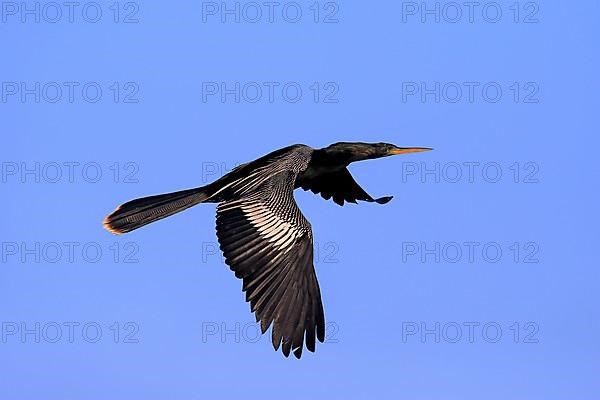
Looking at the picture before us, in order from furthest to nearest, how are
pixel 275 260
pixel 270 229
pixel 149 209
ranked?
pixel 149 209 → pixel 270 229 → pixel 275 260

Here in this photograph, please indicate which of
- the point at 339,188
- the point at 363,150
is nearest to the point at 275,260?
the point at 363,150

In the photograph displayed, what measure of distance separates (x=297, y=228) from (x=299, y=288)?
896 millimetres

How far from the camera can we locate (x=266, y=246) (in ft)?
42.2

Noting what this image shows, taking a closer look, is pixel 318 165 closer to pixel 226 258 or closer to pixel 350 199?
pixel 350 199

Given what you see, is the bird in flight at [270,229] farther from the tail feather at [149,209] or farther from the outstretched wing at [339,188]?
the outstretched wing at [339,188]

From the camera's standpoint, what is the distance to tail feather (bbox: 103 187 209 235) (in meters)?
14.1

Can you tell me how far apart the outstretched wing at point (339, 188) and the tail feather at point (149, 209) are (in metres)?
2.84

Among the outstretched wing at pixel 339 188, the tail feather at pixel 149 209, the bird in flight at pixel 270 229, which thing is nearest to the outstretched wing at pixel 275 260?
the bird in flight at pixel 270 229

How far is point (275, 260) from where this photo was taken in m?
12.7

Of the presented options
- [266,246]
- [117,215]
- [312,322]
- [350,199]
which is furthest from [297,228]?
[350,199]

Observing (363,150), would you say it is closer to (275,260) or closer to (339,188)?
(339,188)

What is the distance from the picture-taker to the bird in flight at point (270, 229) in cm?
1223

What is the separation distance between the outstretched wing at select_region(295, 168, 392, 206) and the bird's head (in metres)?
0.79

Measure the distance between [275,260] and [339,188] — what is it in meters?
4.76
